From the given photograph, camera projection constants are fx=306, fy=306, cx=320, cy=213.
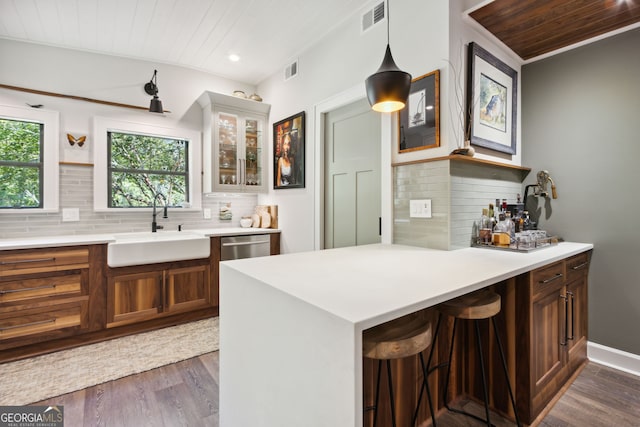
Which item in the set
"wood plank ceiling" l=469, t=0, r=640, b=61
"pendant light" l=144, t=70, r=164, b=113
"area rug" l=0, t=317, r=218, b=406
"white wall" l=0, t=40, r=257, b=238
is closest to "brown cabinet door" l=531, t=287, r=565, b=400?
"wood plank ceiling" l=469, t=0, r=640, b=61

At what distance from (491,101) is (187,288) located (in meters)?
3.11

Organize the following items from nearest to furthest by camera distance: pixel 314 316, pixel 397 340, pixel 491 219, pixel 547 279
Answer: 1. pixel 314 316
2. pixel 397 340
3. pixel 547 279
4. pixel 491 219

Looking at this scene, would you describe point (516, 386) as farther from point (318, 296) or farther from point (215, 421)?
point (215, 421)

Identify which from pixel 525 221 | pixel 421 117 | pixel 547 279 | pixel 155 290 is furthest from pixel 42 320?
pixel 525 221

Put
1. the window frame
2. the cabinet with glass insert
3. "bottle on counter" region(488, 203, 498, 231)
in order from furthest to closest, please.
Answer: the cabinet with glass insert < the window frame < "bottle on counter" region(488, 203, 498, 231)

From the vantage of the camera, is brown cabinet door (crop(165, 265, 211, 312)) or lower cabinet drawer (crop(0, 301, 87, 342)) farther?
brown cabinet door (crop(165, 265, 211, 312))

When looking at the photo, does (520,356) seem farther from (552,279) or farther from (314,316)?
(314,316)

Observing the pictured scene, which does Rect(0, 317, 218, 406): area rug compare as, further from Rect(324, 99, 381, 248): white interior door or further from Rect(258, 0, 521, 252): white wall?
Rect(324, 99, 381, 248): white interior door

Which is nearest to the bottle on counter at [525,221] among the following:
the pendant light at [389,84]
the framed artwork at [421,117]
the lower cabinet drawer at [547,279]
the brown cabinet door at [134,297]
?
the lower cabinet drawer at [547,279]

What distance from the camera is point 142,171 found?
134 inches

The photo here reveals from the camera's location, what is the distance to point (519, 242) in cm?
194

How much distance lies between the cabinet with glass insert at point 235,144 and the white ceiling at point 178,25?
541 millimetres

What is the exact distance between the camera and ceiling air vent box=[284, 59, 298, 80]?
3.37m

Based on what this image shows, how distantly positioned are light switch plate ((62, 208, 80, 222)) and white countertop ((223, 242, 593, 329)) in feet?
8.12
